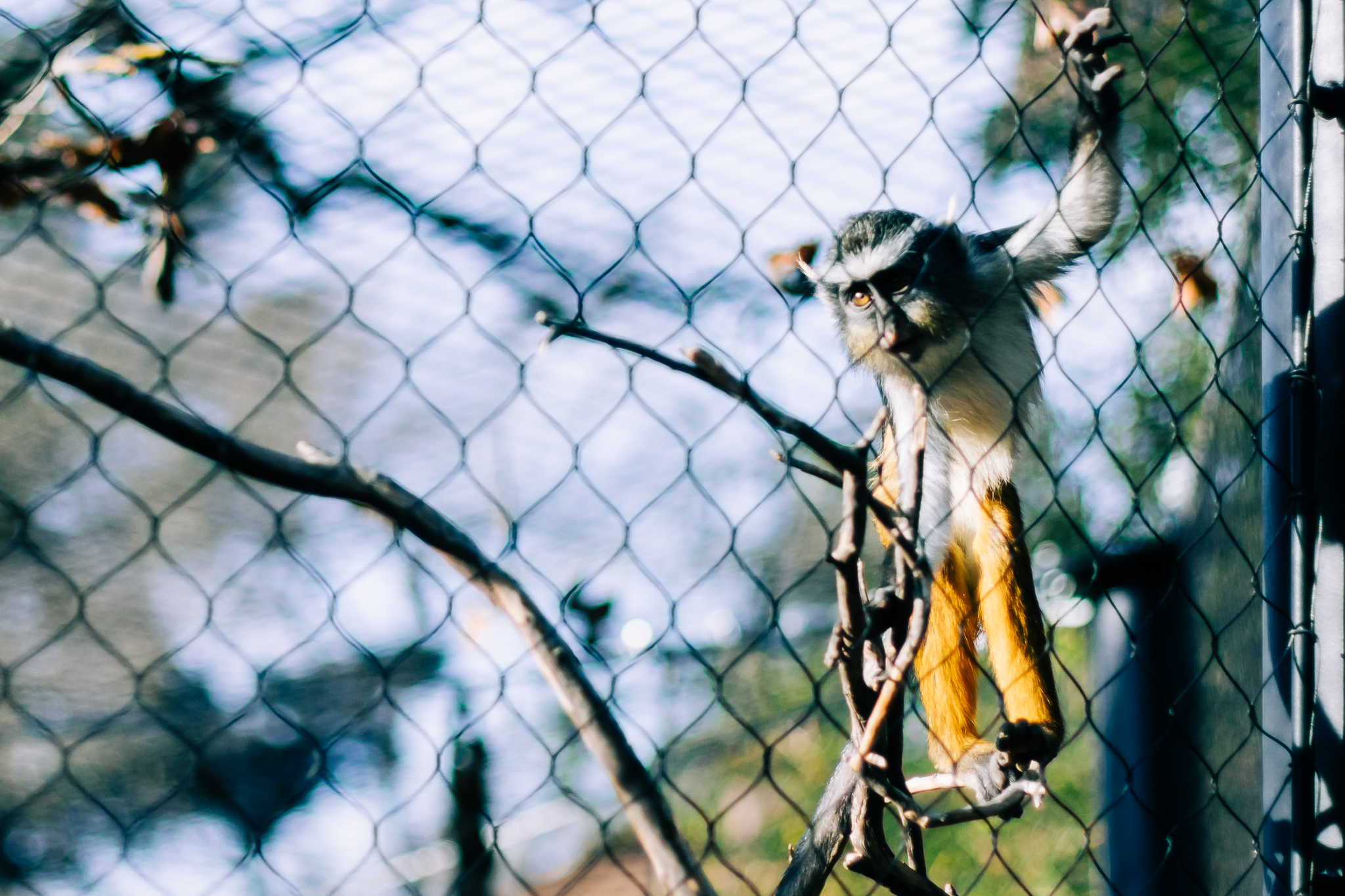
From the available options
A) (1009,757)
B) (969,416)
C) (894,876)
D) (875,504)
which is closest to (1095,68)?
(969,416)

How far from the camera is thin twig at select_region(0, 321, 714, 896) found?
78 centimetres

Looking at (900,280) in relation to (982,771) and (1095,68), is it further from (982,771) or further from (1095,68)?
(982,771)

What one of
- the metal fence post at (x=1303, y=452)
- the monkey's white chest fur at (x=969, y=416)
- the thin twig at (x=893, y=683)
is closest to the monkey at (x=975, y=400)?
the monkey's white chest fur at (x=969, y=416)

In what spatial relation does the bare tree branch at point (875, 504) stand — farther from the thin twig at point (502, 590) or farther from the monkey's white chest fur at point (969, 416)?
the monkey's white chest fur at point (969, 416)

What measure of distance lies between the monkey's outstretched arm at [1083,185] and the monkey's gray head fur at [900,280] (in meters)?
0.11

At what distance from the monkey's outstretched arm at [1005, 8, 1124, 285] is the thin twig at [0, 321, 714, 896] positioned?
0.91 metres

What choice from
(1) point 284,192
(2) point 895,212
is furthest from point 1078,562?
(1) point 284,192

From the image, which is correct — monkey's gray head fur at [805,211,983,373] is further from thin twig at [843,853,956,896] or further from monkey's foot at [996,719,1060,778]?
thin twig at [843,853,956,896]

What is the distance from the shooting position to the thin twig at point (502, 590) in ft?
2.56

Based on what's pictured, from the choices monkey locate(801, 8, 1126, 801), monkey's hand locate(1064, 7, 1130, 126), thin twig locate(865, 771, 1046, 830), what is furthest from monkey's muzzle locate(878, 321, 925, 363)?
thin twig locate(865, 771, 1046, 830)

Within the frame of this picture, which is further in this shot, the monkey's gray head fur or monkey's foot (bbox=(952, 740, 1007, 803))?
the monkey's gray head fur

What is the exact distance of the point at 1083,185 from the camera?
65.2 inches

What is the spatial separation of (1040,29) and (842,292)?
0.65 m

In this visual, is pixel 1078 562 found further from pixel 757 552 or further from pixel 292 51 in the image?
pixel 292 51
